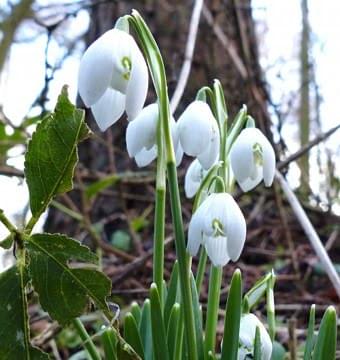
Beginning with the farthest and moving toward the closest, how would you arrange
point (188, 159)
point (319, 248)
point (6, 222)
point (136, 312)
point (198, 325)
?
point (188, 159)
point (319, 248)
point (136, 312)
point (198, 325)
point (6, 222)

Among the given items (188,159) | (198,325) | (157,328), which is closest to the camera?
(157,328)

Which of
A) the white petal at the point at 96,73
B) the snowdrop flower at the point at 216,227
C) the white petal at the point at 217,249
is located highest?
the white petal at the point at 96,73

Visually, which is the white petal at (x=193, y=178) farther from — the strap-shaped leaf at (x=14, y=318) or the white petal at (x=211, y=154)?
the strap-shaped leaf at (x=14, y=318)

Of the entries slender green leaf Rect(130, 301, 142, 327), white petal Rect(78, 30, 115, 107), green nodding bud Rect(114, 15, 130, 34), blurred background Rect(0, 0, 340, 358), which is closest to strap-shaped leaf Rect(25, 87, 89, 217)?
white petal Rect(78, 30, 115, 107)

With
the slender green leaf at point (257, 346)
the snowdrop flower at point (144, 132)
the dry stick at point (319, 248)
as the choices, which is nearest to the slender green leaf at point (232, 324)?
the slender green leaf at point (257, 346)

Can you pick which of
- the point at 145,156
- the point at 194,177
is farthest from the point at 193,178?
the point at 145,156

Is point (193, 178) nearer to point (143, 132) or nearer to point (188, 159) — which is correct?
point (143, 132)

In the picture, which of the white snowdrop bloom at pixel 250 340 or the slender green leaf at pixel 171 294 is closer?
the white snowdrop bloom at pixel 250 340

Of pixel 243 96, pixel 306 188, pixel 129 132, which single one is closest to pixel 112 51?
pixel 129 132
